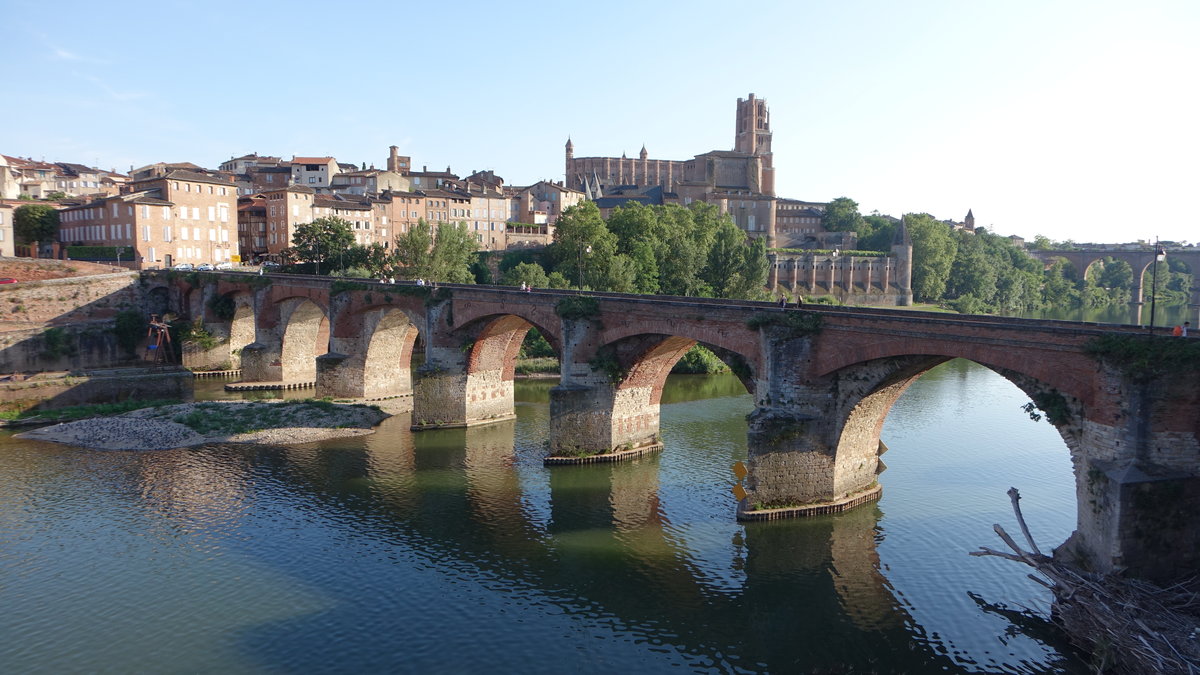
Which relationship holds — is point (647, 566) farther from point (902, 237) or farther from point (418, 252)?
point (902, 237)

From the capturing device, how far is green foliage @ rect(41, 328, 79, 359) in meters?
55.4

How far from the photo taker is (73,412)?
4531 centimetres

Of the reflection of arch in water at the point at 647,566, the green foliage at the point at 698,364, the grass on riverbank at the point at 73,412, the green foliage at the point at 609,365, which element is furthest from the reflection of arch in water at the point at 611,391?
the grass on riverbank at the point at 73,412

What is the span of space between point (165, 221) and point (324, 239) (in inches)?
518

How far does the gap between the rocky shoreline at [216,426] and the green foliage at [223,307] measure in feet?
53.8

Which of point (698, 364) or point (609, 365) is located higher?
point (609, 365)

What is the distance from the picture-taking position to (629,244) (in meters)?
77.8

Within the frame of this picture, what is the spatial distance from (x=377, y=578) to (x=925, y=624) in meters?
15.6

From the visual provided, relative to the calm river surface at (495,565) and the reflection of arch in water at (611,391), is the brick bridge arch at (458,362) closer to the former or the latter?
the calm river surface at (495,565)

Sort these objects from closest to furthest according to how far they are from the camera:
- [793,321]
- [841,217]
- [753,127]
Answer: [793,321] → [841,217] → [753,127]

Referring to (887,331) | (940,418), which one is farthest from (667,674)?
(940,418)

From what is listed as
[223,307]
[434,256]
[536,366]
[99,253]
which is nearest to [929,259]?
[536,366]

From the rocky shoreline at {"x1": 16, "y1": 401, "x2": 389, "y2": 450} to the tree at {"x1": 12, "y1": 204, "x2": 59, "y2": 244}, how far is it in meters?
42.1

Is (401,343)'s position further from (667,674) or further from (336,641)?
(667,674)
